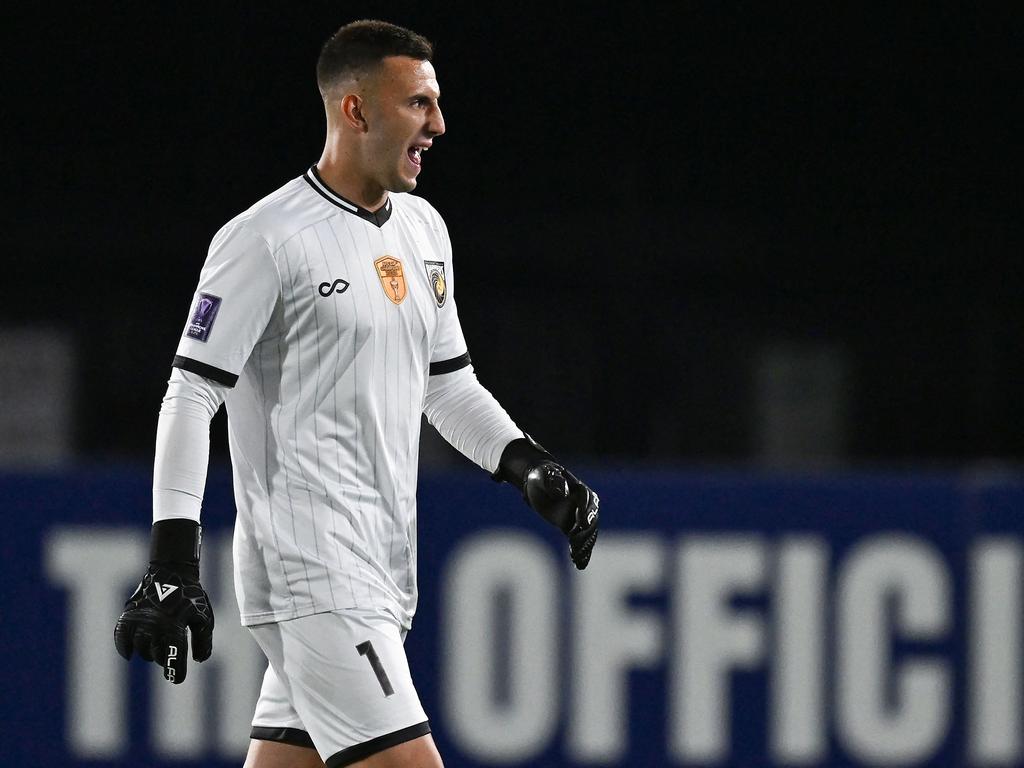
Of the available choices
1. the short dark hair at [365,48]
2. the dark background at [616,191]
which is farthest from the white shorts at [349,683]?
the dark background at [616,191]

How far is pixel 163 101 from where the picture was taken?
921 centimetres

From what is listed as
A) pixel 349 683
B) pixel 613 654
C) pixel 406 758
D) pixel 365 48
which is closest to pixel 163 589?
pixel 349 683

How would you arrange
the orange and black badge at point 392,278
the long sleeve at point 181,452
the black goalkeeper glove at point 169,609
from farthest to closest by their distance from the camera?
1. the orange and black badge at point 392,278
2. the long sleeve at point 181,452
3. the black goalkeeper glove at point 169,609

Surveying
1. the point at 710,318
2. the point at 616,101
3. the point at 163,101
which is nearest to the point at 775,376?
the point at 710,318

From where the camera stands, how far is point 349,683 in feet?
8.79

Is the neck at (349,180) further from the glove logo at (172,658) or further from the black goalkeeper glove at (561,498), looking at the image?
the glove logo at (172,658)

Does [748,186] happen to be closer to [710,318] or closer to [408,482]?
[710,318]

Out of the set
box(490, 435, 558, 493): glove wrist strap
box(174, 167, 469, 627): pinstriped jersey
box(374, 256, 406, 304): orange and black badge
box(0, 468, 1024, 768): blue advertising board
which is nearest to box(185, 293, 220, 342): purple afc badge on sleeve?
box(174, 167, 469, 627): pinstriped jersey

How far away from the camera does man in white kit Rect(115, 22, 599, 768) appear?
263 cm

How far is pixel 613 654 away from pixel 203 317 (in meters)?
2.48

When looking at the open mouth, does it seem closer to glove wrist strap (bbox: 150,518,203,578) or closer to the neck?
the neck

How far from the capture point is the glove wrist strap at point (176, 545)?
256cm

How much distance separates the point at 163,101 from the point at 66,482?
186 inches

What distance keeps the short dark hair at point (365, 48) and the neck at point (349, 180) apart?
0.43 feet
